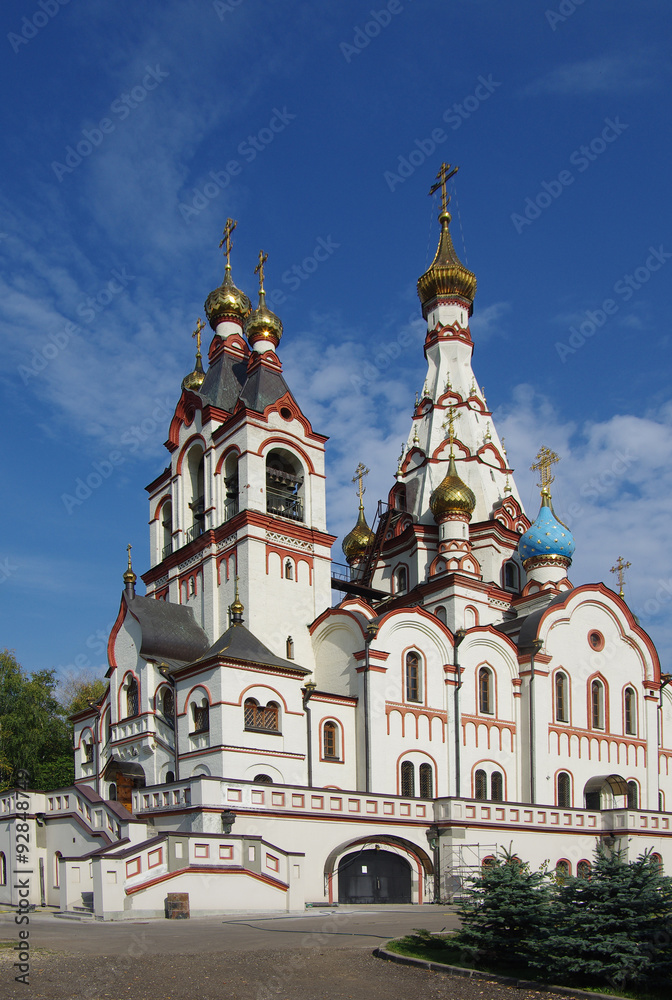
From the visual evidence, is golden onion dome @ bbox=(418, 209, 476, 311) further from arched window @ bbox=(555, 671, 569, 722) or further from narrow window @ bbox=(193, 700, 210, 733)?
narrow window @ bbox=(193, 700, 210, 733)

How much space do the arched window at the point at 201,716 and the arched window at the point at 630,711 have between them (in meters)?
15.6

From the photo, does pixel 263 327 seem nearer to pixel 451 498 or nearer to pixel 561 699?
pixel 451 498

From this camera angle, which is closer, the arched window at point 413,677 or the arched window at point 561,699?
the arched window at point 413,677

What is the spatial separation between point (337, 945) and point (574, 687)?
65.9 feet

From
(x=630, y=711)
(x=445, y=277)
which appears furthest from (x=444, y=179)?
(x=630, y=711)

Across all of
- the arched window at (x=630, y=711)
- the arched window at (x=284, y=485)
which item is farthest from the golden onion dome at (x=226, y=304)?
the arched window at (x=630, y=711)

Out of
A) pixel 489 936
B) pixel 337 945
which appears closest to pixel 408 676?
pixel 337 945

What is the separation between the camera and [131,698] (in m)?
26.7

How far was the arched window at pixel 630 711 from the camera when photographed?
3206 cm

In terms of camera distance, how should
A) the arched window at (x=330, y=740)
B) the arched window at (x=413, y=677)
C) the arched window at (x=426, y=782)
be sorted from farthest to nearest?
the arched window at (x=413, y=677), the arched window at (x=426, y=782), the arched window at (x=330, y=740)

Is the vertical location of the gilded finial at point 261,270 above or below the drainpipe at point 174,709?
above

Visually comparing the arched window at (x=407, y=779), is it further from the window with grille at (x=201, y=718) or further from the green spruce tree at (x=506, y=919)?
the green spruce tree at (x=506, y=919)

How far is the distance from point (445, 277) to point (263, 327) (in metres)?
11.5

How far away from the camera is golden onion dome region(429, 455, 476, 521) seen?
32406 millimetres
